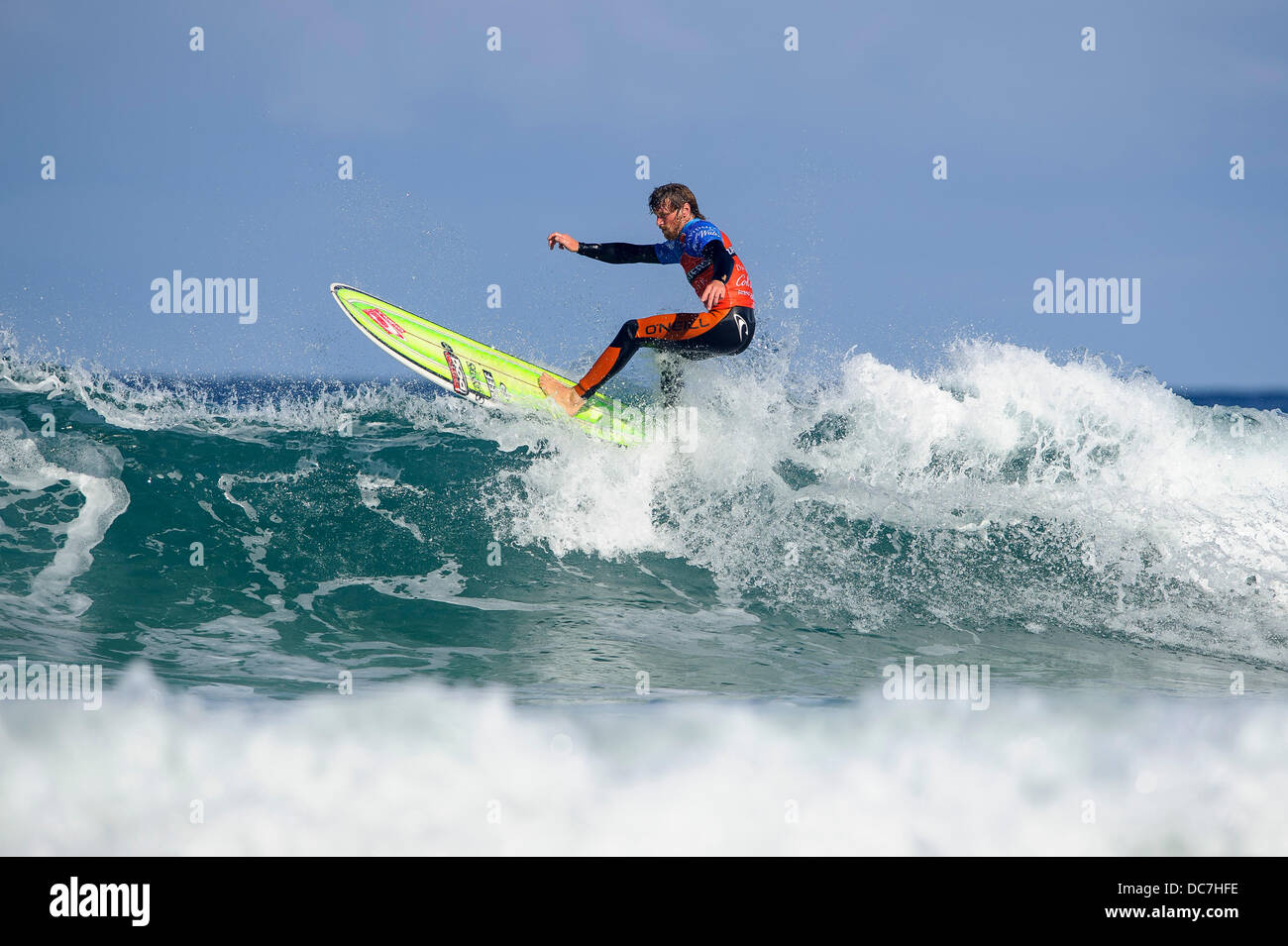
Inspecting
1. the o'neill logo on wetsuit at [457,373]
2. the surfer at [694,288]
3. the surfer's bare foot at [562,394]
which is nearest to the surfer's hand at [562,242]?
the surfer at [694,288]

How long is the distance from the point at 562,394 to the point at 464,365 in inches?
46.4

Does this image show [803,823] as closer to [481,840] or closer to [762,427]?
[481,840]

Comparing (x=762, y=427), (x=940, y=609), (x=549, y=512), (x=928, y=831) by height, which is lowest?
(x=928, y=831)

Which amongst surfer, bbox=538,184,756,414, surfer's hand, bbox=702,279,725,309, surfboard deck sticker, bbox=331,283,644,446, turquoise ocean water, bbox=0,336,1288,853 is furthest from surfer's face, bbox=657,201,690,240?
surfboard deck sticker, bbox=331,283,644,446

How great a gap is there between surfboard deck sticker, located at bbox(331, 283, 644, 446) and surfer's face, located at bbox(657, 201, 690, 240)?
162cm

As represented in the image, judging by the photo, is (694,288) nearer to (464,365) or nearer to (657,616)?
(657,616)

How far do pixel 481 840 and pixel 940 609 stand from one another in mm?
3691

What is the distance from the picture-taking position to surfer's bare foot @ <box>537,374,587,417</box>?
7.38 m

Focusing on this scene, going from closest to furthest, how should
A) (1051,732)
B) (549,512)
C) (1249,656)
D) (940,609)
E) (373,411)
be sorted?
(1051,732) < (1249,656) < (940,609) < (549,512) < (373,411)

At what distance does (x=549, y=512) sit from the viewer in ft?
22.5

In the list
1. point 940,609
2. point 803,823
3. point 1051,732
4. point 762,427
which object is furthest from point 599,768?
point 762,427

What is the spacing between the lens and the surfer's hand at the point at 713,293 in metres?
6.43

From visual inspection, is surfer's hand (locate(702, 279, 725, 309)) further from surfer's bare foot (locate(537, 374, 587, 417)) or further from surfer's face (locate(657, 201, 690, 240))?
surfer's bare foot (locate(537, 374, 587, 417))

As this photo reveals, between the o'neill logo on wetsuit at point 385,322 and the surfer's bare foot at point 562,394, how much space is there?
1.69m
